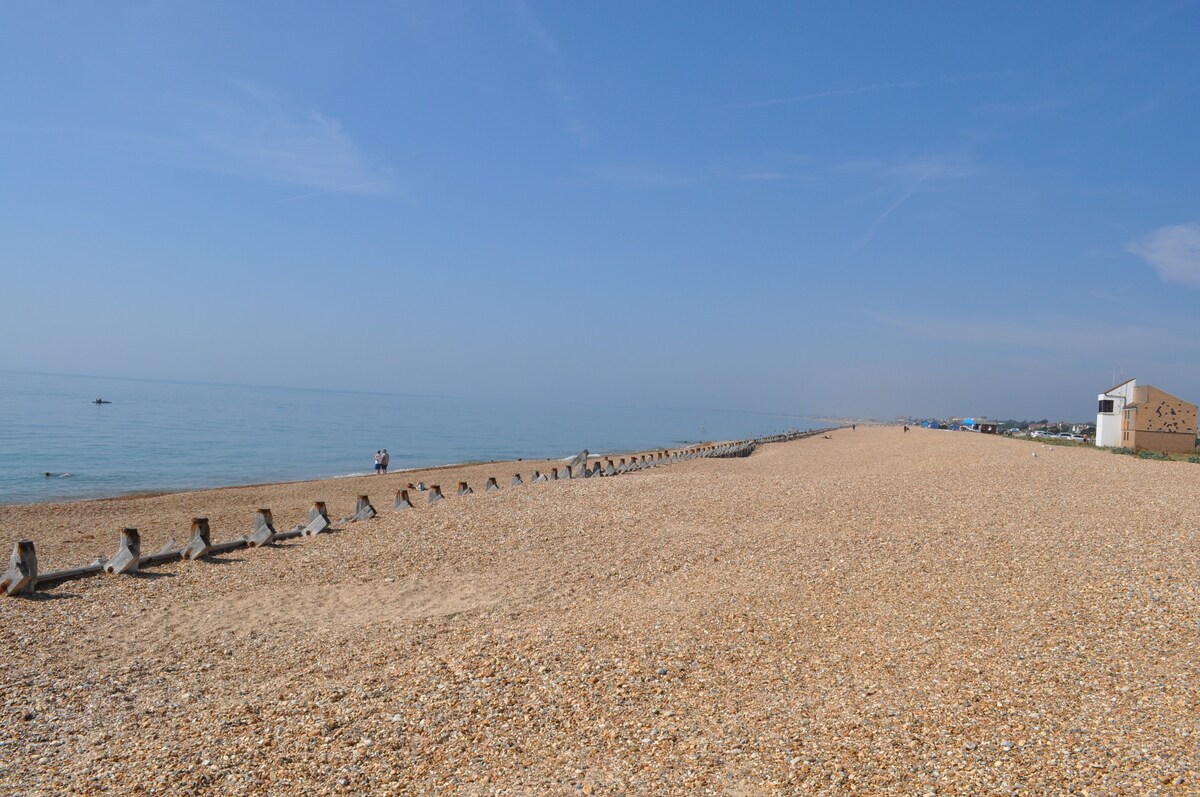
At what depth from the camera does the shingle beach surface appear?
13.8ft

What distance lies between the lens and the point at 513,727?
4.73 metres

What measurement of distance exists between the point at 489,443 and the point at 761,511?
44.2 metres

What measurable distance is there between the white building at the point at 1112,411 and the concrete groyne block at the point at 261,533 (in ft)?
117

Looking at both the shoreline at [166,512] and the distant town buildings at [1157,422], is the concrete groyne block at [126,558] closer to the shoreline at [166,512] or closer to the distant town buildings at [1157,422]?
the shoreline at [166,512]

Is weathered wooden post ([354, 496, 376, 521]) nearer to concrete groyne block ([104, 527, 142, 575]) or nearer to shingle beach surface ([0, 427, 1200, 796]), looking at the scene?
shingle beach surface ([0, 427, 1200, 796])

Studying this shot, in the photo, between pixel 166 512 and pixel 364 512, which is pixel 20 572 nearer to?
pixel 364 512

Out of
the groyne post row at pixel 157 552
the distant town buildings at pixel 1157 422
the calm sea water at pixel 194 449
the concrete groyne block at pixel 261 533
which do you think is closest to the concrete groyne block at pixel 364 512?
the groyne post row at pixel 157 552

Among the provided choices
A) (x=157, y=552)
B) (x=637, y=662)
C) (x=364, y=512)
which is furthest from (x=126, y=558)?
(x=637, y=662)

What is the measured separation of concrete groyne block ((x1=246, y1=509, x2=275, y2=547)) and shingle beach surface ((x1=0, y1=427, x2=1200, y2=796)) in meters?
0.33

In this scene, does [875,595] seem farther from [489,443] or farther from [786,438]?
[786,438]

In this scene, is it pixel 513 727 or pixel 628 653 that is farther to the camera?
pixel 628 653

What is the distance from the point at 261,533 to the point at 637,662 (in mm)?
6882

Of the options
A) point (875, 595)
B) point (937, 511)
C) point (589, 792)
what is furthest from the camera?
Answer: point (937, 511)

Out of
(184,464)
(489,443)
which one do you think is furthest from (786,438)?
(184,464)
